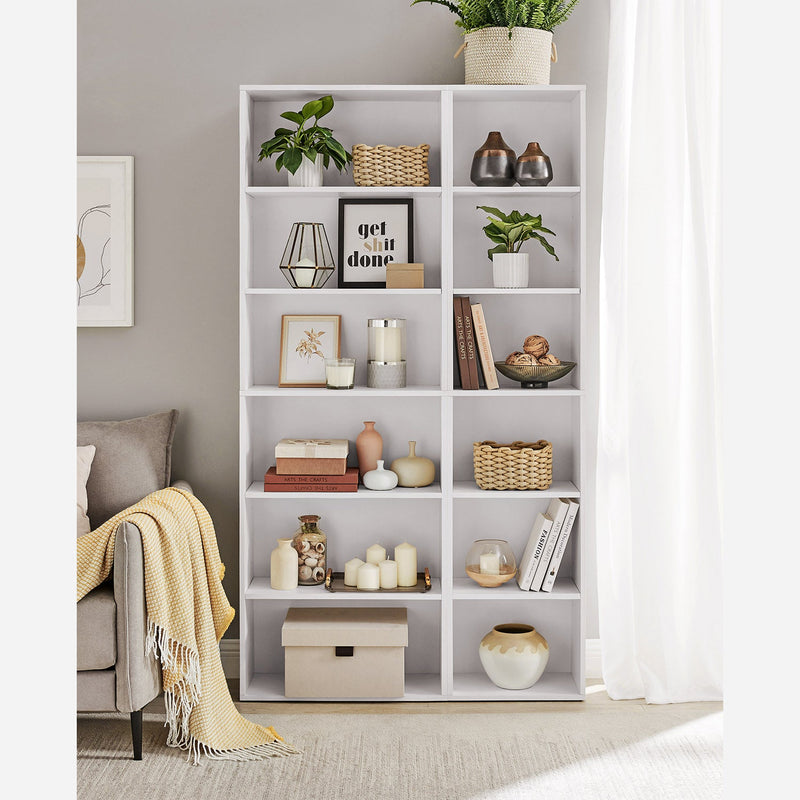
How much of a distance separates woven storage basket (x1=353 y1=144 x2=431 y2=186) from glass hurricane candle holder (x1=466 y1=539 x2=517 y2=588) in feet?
4.14

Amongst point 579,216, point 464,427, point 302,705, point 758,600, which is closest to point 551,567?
point 464,427

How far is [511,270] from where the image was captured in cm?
281

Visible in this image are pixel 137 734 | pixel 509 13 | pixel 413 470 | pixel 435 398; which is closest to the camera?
pixel 137 734

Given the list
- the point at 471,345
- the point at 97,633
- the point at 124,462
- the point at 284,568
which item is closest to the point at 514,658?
the point at 284,568

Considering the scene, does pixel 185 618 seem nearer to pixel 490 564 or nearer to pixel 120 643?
pixel 120 643

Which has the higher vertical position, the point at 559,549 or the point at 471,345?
the point at 471,345

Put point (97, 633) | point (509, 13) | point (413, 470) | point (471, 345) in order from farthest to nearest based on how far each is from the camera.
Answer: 1. point (413, 470)
2. point (471, 345)
3. point (509, 13)
4. point (97, 633)

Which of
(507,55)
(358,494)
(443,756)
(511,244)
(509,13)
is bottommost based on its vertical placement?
(443,756)

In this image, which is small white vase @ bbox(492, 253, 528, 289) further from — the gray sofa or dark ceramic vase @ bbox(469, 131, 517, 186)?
the gray sofa

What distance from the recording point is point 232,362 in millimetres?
3057

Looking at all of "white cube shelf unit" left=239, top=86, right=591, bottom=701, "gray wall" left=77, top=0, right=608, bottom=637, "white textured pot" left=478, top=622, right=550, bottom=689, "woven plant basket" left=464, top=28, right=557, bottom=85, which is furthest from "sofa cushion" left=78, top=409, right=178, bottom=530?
"woven plant basket" left=464, top=28, right=557, bottom=85

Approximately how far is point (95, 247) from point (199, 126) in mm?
572

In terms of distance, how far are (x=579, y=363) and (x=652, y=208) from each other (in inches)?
22.4

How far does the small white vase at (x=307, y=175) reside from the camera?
2811 millimetres
